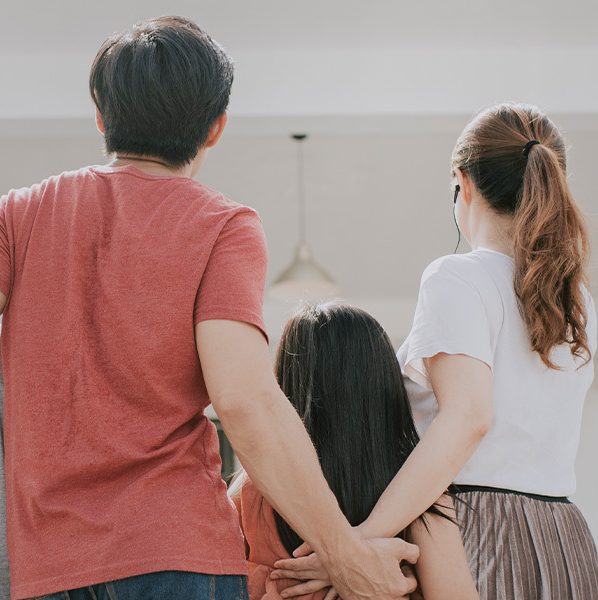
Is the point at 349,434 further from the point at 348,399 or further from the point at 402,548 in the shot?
the point at 402,548

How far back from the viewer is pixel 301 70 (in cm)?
332

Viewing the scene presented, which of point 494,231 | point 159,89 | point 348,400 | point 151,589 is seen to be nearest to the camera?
point 151,589

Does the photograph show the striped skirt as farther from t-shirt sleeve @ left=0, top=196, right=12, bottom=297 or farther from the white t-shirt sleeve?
t-shirt sleeve @ left=0, top=196, right=12, bottom=297

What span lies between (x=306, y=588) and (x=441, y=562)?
0.18m

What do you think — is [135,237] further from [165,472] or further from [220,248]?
[165,472]

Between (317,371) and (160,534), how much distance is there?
40 centimetres

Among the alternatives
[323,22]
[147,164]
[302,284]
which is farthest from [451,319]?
[302,284]

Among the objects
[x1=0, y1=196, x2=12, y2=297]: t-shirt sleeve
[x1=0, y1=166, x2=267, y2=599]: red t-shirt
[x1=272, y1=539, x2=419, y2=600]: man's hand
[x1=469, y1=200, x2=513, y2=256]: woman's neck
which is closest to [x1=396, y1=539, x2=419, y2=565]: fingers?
[x1=272, y1=539, x2=419, y2=600]: man's hand

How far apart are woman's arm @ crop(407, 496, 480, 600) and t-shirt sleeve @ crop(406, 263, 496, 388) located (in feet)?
0.69

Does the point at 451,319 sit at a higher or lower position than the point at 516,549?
higher

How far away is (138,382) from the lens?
3.58 feet

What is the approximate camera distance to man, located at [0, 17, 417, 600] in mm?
1061

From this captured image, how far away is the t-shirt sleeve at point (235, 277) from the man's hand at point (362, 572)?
305mm

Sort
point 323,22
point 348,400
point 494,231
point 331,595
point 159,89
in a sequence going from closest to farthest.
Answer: point 159,89
point 331,595
point 348,400
point 494,231
point 323,22
